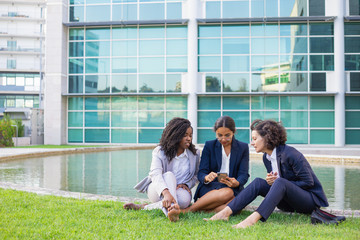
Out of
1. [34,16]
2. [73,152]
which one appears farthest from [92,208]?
→ [34,16]

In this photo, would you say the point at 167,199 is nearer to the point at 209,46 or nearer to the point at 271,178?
the point at 271,178

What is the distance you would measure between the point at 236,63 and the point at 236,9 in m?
3.16

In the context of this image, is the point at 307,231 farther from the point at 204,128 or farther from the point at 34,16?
the point at 34,16

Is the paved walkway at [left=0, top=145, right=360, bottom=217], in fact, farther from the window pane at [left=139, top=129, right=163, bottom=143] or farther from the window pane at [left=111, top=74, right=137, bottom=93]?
the window pane at [left=111, top=74, right=137, bottom=93]

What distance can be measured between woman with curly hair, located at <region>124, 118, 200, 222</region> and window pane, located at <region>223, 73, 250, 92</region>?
17039 mm

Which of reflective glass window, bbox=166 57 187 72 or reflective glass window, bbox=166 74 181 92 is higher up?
reflective glass window, bbox=166 57 187 72

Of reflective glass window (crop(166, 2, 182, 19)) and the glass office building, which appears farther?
reflective glass window (crop(166, 2, 182, 19))

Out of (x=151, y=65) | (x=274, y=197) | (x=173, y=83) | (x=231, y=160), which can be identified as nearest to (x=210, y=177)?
(x=231, y=160)

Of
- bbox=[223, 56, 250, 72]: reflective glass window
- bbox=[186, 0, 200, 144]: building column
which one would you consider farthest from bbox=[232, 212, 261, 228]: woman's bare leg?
bbox=[223, 56, 250, 72]: reflective glass window

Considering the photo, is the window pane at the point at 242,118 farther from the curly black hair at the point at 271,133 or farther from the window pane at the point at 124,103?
the curly black hair at the point at 271,133

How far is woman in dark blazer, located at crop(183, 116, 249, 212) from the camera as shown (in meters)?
4.27

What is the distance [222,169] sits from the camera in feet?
15.2

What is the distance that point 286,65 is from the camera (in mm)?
21094

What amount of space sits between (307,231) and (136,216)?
5.85 ft
